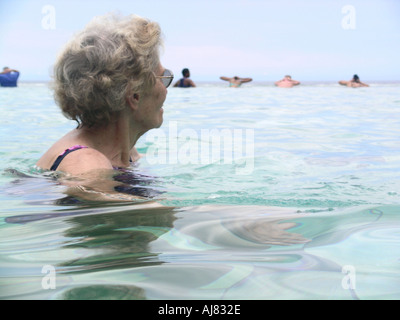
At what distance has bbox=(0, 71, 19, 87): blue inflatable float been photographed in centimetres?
1953

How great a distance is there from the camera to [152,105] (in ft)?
9.86

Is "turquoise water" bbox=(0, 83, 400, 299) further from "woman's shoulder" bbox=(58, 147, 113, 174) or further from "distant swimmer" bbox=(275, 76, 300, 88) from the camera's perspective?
"distant swimmer" bbox=(275, 76, 300, 88)

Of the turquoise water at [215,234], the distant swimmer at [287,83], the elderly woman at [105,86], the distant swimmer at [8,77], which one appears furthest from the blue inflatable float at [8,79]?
the elderly woman at [105,86]

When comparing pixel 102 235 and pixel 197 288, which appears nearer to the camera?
pixel 197 288

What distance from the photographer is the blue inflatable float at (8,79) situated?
64.1ft

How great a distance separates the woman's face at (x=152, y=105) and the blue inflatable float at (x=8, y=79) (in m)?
18.5

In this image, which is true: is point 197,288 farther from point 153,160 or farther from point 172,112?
point 172,112

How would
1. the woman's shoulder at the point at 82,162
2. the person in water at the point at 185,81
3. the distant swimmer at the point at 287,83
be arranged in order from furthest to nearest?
the distant swimmer at the point at 287,83 → the person in water at the point at 185,81 → the woman's shoulder at the point at 82,162

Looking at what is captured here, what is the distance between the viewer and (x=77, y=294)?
4.30 ft

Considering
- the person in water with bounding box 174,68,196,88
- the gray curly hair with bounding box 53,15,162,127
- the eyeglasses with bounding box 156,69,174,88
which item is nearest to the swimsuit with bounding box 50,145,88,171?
the gray curly hair with bounding box 53,15,162,127

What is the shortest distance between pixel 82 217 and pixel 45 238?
0.88 feet

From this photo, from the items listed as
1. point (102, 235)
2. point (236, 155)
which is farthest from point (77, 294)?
point (236, 155)

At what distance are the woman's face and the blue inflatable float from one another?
18.5 m

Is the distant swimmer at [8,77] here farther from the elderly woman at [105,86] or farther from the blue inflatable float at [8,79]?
the elderly woman at [105,86]
